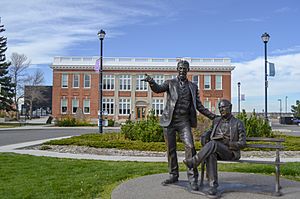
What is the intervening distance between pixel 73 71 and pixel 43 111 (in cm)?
4178

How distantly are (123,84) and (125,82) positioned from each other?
47 centimetres

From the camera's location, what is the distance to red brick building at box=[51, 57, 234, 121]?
57219 mm

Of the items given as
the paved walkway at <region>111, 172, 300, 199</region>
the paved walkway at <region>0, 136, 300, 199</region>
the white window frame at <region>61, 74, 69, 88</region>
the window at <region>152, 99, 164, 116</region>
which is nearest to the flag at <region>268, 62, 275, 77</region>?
the paved walkway at <region>0, 136, 300, 199</region>

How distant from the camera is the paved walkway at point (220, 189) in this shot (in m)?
6.03

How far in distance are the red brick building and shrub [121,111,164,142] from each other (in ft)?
129

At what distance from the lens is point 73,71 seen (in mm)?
57500

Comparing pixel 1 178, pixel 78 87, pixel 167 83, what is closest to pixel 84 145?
pixel 1 178

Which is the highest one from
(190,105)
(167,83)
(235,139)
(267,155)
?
(167,83)

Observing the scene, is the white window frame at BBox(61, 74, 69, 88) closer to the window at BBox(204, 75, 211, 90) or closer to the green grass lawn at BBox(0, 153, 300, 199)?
the window at BBox(204, 75, 211, 90)

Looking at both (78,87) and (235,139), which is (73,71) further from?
(235,139)

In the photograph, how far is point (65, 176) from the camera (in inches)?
334

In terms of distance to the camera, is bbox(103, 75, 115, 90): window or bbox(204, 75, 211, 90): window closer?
bbox(204, 75, 211, 90): window

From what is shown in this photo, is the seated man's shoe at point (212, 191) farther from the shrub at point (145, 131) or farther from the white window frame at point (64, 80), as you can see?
the white window frame at point (64, 80)

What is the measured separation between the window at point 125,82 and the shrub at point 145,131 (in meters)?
40.3
